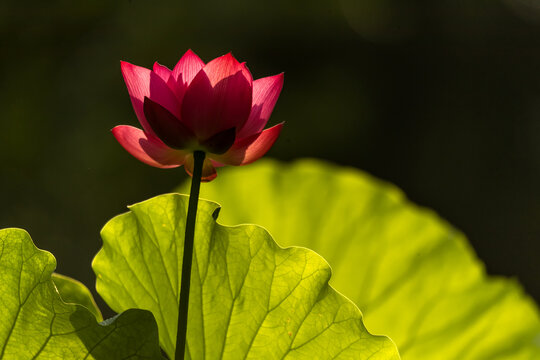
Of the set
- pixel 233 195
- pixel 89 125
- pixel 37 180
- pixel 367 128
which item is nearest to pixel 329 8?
pixel 367 128

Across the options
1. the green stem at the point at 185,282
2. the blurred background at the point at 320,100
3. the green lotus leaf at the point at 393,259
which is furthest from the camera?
the blurred background at the point at 320,100

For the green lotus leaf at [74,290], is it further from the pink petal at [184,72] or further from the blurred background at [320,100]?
the blurred background at [320,100]

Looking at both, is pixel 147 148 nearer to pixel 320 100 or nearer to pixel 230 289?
pixel 230 289

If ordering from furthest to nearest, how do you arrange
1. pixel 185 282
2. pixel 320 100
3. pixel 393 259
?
pixel 320 100 < pixel 393 259 < pixel 185 282

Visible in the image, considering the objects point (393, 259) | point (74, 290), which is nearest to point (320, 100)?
point (393, 259)

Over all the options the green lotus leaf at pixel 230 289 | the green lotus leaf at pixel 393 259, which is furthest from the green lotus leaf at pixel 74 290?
the green lotus leaf at pixel 393 259

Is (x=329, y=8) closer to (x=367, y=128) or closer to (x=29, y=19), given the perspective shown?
(x=367, y=128)
